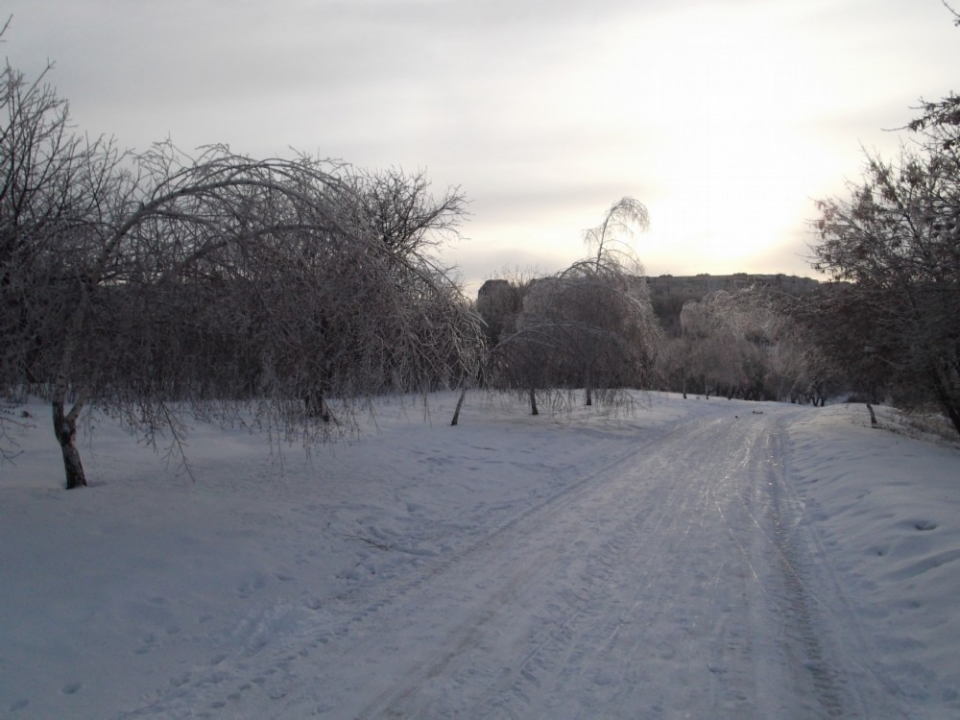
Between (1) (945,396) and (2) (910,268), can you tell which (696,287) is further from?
(2) (910,268)

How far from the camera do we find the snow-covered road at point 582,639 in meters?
4.28

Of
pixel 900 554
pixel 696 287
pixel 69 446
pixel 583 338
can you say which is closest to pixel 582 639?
pixel 900 554

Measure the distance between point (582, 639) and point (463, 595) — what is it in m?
1.44

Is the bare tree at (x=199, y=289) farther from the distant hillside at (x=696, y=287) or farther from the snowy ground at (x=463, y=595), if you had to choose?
the distant hillside at (x=696, y=287)

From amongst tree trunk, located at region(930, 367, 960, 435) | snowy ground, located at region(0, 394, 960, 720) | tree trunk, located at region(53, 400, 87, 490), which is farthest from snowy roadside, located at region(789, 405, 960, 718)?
tree trunk, located at region(53, 400, 87, 490)

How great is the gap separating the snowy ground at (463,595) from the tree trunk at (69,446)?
241 mm

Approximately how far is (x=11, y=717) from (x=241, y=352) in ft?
12.1

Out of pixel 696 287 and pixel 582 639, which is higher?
pixel 696 287

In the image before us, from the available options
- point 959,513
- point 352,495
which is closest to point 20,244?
point 352,495

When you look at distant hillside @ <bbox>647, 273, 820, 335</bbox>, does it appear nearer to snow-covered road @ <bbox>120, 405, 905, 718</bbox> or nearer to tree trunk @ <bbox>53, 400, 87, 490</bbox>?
snow-covered road @ <bbox>120, 405, 905, 718</bbox>

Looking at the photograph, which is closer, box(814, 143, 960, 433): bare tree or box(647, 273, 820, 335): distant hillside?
box(814, 143, 960, 433): bare tree

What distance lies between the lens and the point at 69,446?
873cm

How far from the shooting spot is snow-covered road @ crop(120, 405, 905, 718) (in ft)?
14.0

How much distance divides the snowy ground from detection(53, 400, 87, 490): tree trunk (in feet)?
0.79
